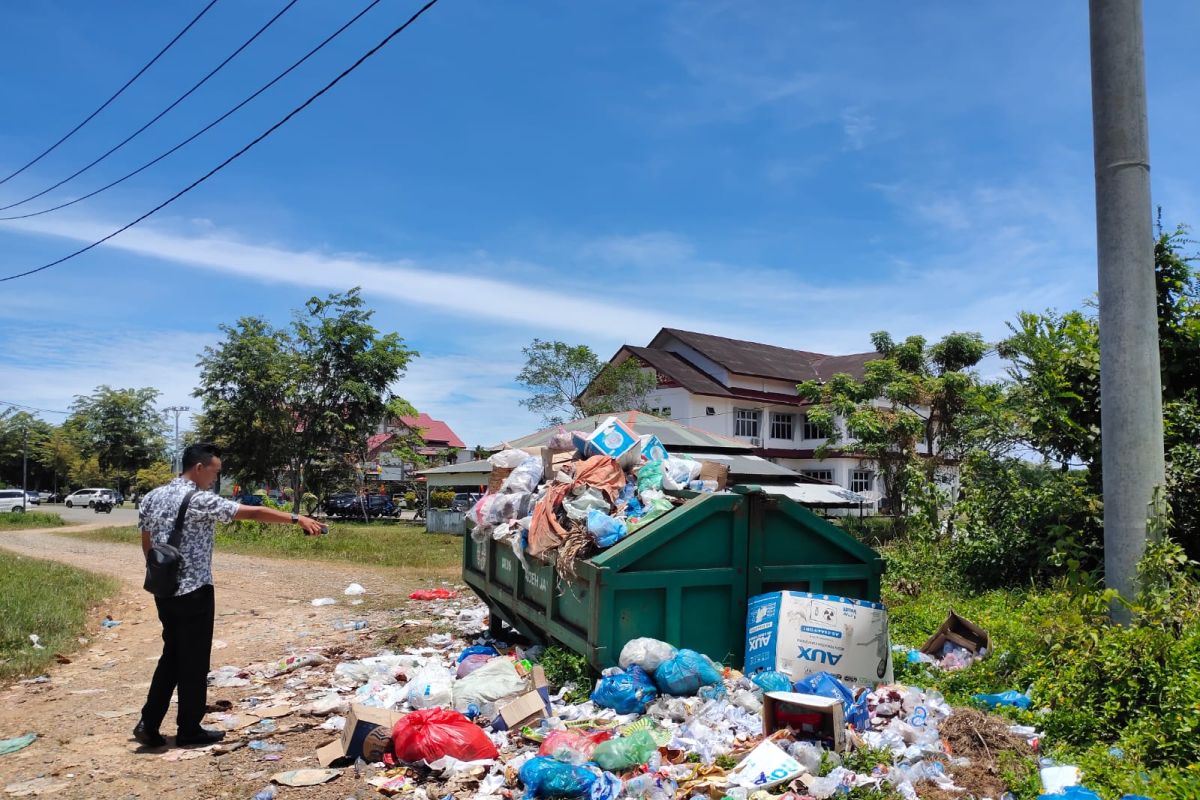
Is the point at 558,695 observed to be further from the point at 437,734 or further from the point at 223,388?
the point at 223,388

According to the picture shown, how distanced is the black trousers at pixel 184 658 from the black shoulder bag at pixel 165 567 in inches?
3.0

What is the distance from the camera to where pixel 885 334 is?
25.1 m

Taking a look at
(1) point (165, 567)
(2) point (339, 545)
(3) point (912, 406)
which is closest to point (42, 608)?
(1) point (165, 567)

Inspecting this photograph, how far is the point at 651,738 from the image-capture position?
4.04 m

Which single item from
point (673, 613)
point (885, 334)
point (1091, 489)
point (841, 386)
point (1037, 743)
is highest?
point (885, 334)

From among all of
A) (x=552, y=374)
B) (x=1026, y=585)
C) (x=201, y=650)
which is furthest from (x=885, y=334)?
(x=201, y=650)

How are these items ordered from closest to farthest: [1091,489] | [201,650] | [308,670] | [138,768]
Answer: [138,768] < [201,650] < [308,670] < [1091,489]

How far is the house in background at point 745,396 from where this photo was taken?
111 ft

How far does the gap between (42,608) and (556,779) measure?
753cm

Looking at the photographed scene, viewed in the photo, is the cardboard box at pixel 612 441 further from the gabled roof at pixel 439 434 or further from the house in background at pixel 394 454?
the gabled roof at pixel 439 434

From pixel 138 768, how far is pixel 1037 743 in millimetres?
4635

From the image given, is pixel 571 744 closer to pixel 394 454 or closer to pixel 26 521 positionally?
pixel 26 521

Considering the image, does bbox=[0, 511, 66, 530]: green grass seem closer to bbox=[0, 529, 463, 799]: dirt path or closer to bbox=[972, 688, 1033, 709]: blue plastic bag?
bbox=[0, 529, 463, 799]: dirt path

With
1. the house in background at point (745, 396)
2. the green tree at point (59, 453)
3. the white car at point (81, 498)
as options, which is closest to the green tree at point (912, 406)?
the house in background at point (745, 396)
